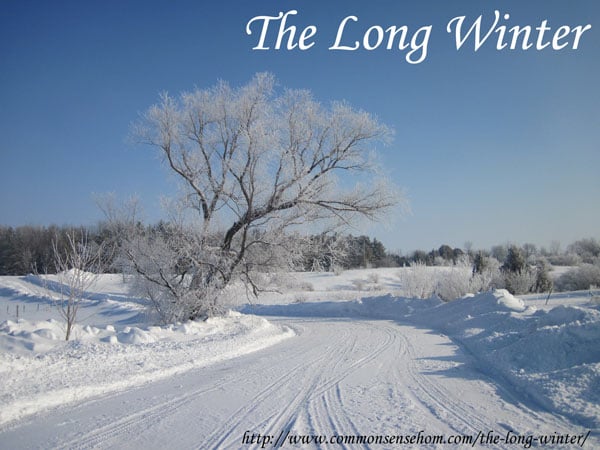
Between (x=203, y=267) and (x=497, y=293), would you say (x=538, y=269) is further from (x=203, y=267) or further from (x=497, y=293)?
(x=203, y=267)

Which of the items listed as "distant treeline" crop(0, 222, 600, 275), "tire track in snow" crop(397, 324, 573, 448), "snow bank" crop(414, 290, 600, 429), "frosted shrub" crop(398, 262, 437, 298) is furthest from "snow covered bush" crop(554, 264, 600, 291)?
"tire track in snow" crop(397, 324, 573, 448)

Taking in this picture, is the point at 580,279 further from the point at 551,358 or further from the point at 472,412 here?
the point at 472,412

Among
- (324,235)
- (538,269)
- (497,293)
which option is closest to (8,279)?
(324,235)

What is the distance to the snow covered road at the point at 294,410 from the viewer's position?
488 centimetres

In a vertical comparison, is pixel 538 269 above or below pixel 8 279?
above

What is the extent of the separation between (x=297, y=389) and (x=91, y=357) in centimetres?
473

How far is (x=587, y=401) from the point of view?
5762 mm

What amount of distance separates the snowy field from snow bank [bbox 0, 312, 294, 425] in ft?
0.10

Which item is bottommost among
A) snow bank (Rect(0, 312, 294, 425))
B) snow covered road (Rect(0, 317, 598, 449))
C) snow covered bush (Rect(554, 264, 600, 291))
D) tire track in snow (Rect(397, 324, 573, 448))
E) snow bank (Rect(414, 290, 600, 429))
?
snow bank (Rect(0, 312, 294, 425))

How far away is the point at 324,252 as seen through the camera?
1769 centimetres

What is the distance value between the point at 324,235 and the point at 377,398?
1156cm

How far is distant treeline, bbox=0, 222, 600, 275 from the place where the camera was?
16.5 meters

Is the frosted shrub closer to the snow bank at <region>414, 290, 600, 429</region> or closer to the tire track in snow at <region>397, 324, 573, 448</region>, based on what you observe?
the snow bank at <region>414, 290, 600, 429</region>

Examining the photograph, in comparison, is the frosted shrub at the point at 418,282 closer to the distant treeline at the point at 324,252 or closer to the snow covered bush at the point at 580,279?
the distant treeline at the point at 324,252
